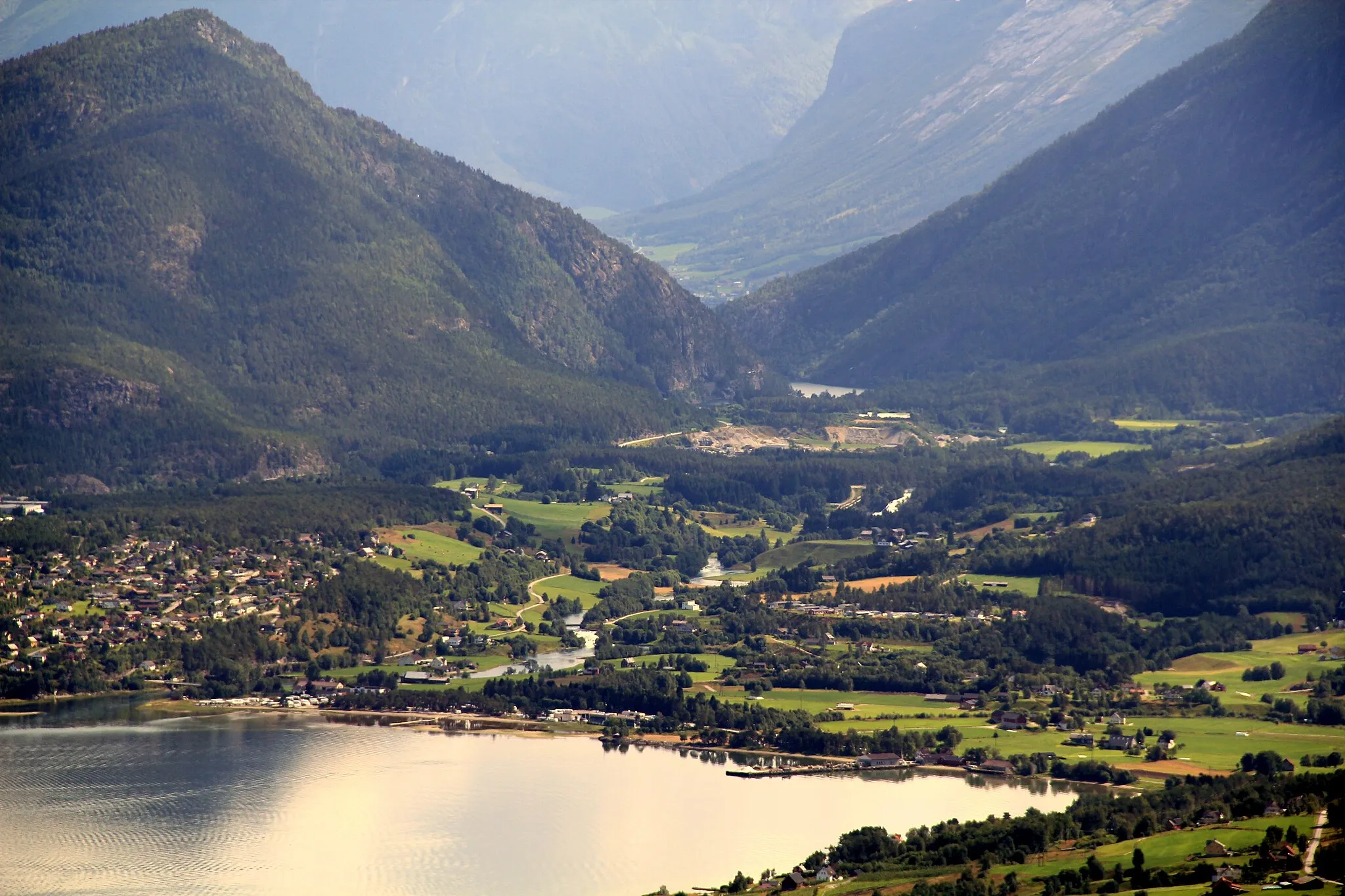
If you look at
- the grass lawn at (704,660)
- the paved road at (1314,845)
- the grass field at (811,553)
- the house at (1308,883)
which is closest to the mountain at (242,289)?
the grass field at (811,553)

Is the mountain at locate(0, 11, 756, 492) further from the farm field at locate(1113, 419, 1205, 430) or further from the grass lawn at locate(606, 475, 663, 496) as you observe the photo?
the farm field at locate(1113, 419, 1205, 430)

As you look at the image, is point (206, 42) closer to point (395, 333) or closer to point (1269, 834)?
point (395, 333)

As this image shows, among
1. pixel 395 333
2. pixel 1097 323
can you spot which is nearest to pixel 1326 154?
pixel 1097 323

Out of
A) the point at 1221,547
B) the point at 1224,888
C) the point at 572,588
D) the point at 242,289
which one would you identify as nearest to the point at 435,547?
the point at 572,588

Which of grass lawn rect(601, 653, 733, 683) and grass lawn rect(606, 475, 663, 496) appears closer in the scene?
grass lawn rect(601, 653, 733, 683)

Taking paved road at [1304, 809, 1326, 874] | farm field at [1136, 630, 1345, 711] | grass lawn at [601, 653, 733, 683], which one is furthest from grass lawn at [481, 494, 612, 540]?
paved road at [1304, 809, 1326, 874]

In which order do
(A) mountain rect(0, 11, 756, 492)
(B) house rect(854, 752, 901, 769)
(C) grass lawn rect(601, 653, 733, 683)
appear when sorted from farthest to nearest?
(A) mountain rect(0, 11, 756, 492)
(C) grass lawn rect(601, 653, 733, 683)
(B) house rect(854, 752, 901, 769)
